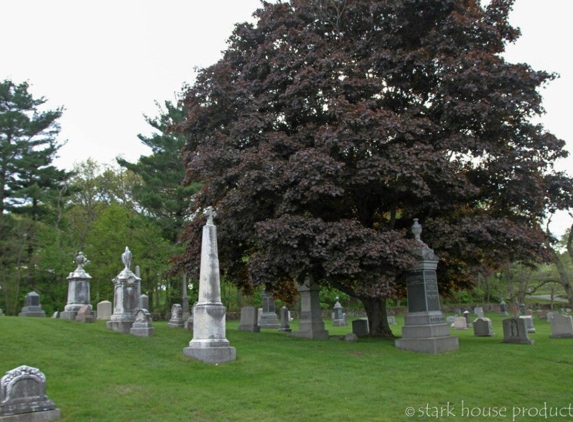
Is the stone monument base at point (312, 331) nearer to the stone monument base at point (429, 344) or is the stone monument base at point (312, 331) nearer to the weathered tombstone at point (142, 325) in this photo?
the stone monument base at point (429, 344)

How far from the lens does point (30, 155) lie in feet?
127

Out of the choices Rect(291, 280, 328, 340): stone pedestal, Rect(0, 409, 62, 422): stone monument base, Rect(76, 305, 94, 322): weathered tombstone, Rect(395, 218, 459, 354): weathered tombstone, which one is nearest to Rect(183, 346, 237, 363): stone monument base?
Rect(0, 409, 62, 422): stone monument base

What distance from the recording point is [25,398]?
7.49 meters

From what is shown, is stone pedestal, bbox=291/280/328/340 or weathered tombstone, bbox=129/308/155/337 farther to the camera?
stone pedestal, bbox=291/280/328/340

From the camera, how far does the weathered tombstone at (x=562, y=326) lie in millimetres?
20734

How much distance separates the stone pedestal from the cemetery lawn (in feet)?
13.9

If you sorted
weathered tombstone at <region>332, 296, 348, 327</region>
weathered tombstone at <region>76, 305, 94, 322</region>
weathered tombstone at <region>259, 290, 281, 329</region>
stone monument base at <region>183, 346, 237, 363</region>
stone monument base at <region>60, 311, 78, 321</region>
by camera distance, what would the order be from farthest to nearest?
weathered tombstone at <region>332, 296, 348, 327</region> → weathered tombstone at <region>259, 290, 281, 329</region> → stone monument base at <region>60, 311, 78, 321</region> → weathered tombstone at <region>76, 305, 94, 322</region> → stone monument base at <region>183, 346, 237, 363</region>

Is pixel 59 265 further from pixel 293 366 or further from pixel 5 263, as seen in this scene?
pixel 293 366

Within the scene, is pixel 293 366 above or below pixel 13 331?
below

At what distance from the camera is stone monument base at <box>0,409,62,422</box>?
7.27 meters

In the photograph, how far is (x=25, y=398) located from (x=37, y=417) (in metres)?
0.33

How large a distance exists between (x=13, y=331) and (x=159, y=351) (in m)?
4.47

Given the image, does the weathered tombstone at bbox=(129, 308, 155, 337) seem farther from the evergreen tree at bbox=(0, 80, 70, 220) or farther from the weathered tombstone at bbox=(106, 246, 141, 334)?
the evergreen tree at bbox=(0, 80, 70, 220)

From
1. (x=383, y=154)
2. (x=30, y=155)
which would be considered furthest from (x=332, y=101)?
(x=30, y=155)
